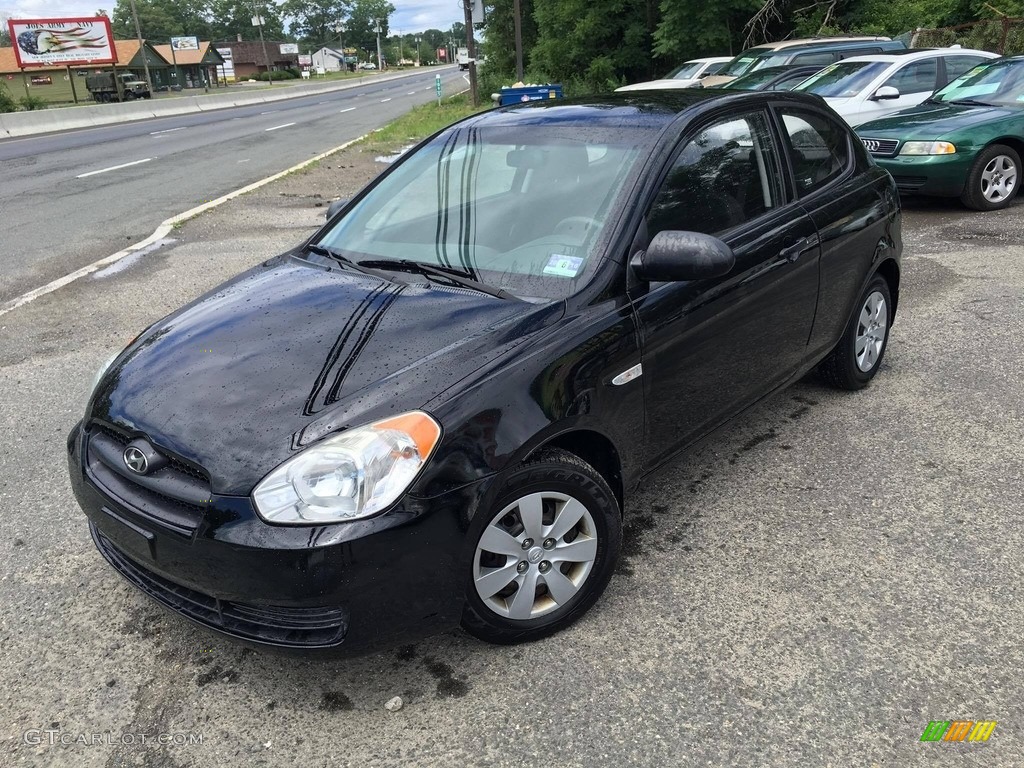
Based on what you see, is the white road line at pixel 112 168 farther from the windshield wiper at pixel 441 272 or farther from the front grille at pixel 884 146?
the windshield wiper at pixel 441 272

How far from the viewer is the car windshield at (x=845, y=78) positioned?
10.9 meters

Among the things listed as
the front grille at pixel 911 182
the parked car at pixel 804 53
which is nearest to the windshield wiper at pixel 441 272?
the front grille at pixel 911 182

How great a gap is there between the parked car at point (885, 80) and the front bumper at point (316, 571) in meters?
10.1

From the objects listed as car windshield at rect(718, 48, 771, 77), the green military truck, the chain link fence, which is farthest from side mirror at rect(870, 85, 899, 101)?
the green military truck

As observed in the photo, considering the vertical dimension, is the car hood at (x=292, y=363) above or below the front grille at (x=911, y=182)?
above

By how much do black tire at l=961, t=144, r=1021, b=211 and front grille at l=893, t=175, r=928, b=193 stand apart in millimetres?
456

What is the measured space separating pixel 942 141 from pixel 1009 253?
1863 millimetres

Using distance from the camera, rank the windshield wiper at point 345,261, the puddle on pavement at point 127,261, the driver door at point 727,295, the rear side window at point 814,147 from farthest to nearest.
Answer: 1. the puddle on pavement at point 127,261
2. the rear side window at point 814,147
3. the windshield wiper at point 345,261
4. the driver door at point 727,295

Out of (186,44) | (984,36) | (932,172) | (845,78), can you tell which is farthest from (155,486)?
(186,44)

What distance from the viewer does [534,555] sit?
8.49 ft

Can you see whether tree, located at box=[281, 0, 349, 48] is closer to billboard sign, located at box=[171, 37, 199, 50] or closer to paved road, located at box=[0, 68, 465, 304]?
billboard sign, located at box=[171, 37, 199, 50]

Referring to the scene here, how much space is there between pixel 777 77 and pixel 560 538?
39.9 feet

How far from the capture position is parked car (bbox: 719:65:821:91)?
41.1ft

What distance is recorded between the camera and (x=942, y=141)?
27.9ft
